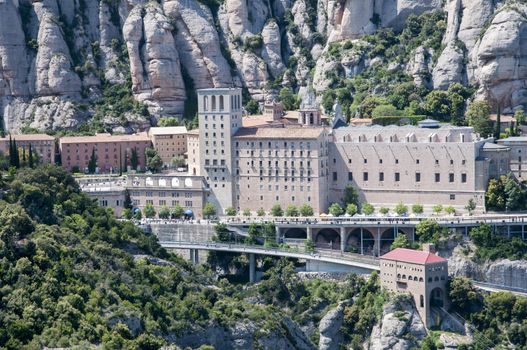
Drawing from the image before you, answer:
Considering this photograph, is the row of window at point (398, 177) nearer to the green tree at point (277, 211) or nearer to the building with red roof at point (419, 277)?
the green tree at point (277, 211)

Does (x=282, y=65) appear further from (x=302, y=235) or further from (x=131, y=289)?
(x=131, y=289)

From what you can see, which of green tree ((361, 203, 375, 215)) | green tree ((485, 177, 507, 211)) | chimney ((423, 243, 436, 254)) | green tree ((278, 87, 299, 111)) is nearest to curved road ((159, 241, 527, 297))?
chimney ((423, 243, 436, 254))

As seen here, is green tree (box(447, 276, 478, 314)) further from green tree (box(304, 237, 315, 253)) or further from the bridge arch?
green tree (box(304, 237, 315, 253))

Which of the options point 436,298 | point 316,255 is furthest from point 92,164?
point 436,298

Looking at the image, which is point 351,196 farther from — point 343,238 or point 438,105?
point 438,105

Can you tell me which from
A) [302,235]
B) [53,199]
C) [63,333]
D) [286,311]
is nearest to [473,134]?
[302,235]

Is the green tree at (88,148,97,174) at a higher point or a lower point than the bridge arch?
higher
